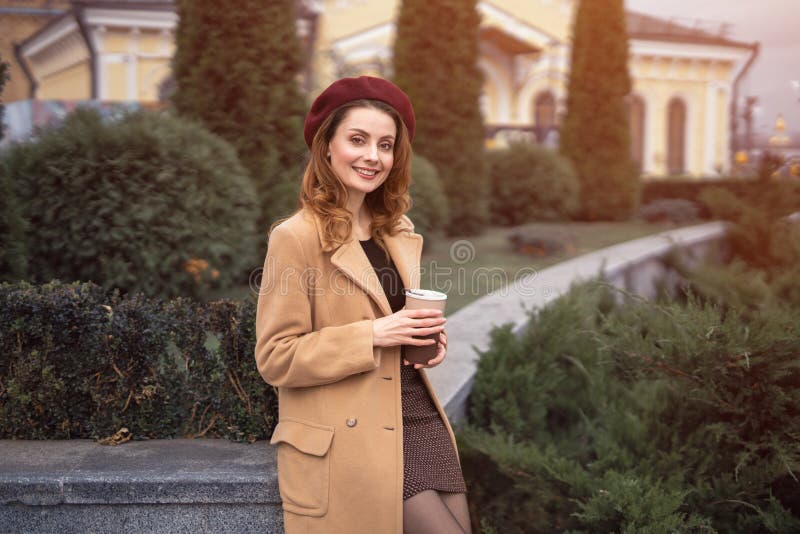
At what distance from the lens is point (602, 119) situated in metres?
15.4

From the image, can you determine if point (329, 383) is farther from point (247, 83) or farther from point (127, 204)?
point (247, 83)

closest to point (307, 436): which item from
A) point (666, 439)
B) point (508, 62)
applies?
point (666, 439)

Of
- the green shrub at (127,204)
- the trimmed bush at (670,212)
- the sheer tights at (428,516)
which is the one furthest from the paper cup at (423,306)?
the trimmed bush at (670,212)

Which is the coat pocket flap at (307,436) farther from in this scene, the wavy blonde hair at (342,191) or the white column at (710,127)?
the white column at (710,127)

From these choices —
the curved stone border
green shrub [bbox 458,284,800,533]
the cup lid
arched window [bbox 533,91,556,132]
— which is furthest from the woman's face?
arched window [bbox 533,91,556,132]

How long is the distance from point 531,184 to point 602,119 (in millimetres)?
3277

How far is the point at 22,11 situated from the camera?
17625mm

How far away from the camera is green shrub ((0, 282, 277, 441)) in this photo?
2.76 metres

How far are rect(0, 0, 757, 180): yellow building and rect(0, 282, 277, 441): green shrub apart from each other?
12551mm

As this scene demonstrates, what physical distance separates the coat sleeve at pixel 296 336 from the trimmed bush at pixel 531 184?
11.6 m

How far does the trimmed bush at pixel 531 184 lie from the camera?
526 inches

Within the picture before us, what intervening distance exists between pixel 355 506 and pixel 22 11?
19.3 meters

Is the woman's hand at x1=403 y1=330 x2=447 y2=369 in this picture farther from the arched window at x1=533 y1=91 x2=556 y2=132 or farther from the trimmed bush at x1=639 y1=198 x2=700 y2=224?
the arched window at x1=533 y1=91 x2=556 y2=132

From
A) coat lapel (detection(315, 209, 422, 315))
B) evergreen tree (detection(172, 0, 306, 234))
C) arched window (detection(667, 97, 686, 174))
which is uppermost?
arched window (detection(667, 97, 686, 174))
